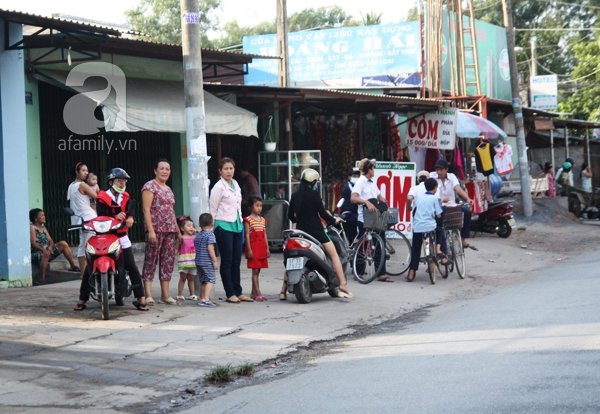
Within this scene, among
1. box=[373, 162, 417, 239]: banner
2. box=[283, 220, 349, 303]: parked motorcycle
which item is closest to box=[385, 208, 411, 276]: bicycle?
box=[373, 162, 417, 239]: banner

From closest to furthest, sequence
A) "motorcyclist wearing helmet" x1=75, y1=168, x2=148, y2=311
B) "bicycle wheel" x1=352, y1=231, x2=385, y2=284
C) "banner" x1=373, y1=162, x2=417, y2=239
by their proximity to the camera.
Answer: "motorcyclist wearing helmet" x1=75, y1=168, x2=148, y2=311 < "bicycle wheel" x1=352, y1=231, x2=385, y2=284 < "banner" x1=373, y1=162, x2=417, y2=239

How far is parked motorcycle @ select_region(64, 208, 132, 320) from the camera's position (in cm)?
925

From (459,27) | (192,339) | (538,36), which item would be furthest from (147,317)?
(538,36)

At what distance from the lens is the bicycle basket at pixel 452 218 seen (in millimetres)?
13828

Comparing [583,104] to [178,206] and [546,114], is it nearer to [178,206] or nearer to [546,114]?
[546,114]

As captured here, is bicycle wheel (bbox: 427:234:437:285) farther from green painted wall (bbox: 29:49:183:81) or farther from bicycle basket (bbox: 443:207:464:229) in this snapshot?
green painted wall (bbox: 29:49:183:81)

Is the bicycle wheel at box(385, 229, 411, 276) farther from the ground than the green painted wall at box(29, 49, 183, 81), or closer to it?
closer to it

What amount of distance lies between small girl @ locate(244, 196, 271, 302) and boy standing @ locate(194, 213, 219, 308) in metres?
0.71

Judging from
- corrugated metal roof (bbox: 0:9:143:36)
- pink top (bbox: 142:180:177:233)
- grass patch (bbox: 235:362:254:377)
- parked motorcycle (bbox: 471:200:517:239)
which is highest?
corrugated metal roof (bbox: 0:9:143:36)

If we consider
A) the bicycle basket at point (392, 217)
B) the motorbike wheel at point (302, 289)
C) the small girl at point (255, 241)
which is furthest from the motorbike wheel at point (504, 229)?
the small girl at point (255, 241)

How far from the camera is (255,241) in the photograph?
11188 mm

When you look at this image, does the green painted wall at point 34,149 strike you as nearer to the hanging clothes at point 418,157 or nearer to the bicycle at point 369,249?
the bicycle at point 369,249

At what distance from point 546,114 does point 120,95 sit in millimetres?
21532

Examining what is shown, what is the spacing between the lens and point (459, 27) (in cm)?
2375
